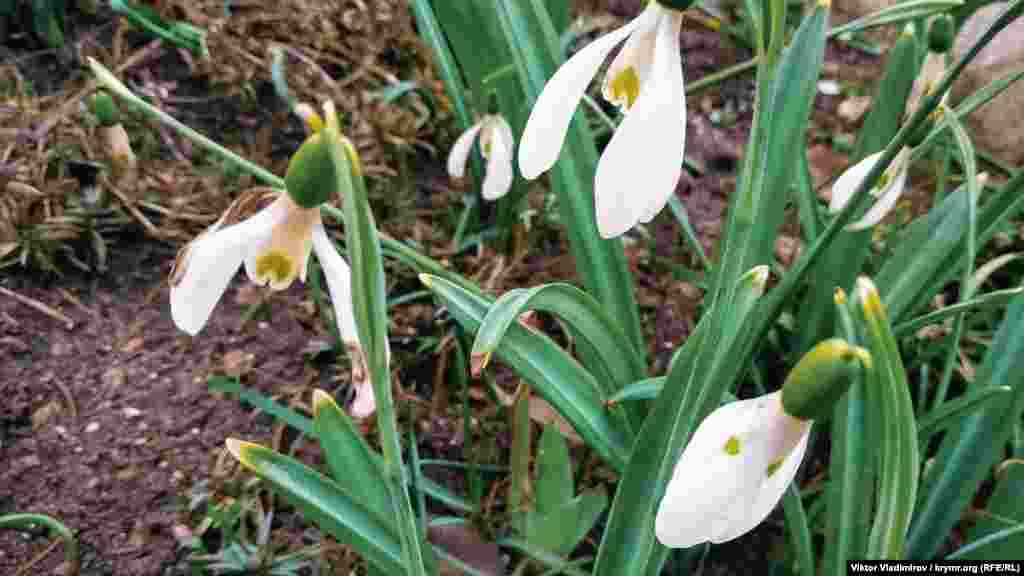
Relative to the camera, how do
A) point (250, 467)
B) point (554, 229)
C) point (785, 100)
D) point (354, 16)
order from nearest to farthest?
point (250, 467) → point (785, 100) → point (554, 229) → point (354, 16)

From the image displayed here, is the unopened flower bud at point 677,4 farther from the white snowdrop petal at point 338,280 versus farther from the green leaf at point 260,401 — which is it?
the green leaf at point 260,401

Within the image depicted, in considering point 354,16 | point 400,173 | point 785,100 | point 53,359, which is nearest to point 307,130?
point 400,173

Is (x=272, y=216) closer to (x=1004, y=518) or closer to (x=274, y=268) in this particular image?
(x=274, y=268)

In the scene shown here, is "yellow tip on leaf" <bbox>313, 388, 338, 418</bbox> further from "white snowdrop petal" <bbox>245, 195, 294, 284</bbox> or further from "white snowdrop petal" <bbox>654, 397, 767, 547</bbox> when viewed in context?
"white snowdrop petal" <bbox>654, 397, 767, 547</bbox>

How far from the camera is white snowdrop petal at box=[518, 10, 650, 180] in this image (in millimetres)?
748

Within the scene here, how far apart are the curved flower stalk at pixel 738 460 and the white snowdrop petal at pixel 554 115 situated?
9.4 inches

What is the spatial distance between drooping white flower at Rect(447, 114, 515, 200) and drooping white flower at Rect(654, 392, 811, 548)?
0.71 metres

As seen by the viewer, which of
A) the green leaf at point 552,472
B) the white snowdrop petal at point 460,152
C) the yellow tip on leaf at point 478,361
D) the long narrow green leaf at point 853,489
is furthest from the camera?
the white snowdrop petal at point 460,152

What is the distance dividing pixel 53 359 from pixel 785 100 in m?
1.07

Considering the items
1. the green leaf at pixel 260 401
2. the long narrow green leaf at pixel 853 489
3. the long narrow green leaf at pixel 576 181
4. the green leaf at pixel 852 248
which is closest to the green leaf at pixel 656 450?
the long narrow green leaf at pixel 853 489

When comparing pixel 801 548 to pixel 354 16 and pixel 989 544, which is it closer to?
pixel 989 544

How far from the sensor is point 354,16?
1.96m

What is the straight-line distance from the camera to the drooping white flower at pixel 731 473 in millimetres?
644

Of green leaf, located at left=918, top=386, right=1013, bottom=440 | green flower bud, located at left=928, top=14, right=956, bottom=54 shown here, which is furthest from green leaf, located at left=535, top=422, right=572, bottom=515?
green flower bud, located at left=928, top=14, right=956, bottom=54
